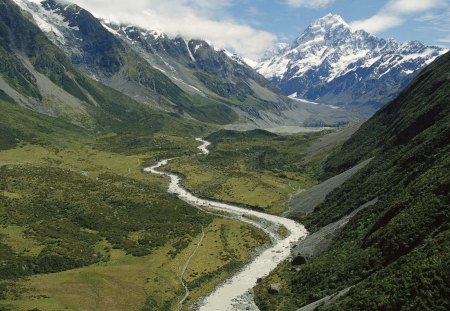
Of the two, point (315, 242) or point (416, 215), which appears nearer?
point (416, 215)

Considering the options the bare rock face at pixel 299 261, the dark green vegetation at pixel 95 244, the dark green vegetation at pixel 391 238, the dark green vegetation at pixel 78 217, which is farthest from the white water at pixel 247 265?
the dark green vegetation at pixel 78 217

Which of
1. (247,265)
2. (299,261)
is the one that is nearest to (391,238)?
(299,261)

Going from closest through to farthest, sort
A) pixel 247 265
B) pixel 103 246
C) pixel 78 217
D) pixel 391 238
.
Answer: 1. pixel 391 238
2. pixel 247 265
3. pixel 103 246
4. pixel 78 217

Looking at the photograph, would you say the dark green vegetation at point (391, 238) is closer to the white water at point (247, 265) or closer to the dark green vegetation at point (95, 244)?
the white water at point (247, 265)

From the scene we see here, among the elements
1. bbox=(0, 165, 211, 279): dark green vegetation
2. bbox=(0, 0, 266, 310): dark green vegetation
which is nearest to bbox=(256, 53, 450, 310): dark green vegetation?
bbox=(0, 0, 266, 310): dark green vegetation

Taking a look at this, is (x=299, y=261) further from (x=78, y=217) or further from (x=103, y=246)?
(x=78, y=217)

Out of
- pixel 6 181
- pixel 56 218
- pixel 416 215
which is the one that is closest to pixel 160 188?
pixel 6 181

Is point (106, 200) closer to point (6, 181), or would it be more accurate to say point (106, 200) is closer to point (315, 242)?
point (6, 181)
